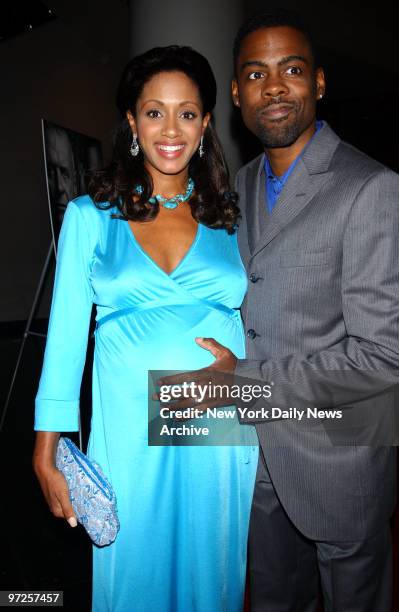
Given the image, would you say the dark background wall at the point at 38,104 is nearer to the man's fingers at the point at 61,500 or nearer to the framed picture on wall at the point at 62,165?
the framed picture on wall at the point at 62,165

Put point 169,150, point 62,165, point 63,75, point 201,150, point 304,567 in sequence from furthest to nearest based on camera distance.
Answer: point 63,75
point 62,165
point 201,150
point 304,567
point 169,150

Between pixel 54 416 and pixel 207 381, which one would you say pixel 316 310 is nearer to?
pixel 207 381

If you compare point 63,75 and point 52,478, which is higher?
point 63,75

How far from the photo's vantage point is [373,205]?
1.47 meters

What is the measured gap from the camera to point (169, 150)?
5.90ft

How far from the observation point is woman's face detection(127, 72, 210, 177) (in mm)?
1771

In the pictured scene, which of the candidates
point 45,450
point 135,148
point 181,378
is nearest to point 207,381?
point 181,378

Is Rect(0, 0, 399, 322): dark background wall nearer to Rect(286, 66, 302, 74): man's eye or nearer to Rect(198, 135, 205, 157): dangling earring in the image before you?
Rect(198, 135, 205, 157): dangling earring

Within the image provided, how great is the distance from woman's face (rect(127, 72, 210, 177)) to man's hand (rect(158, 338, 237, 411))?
0.63 m

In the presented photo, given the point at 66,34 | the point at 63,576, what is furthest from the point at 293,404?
the point at 66,34

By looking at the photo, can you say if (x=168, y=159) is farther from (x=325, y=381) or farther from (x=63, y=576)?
(x=63, y=576)

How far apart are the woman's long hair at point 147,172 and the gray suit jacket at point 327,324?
0.29 m

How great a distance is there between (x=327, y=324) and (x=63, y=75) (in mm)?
6907

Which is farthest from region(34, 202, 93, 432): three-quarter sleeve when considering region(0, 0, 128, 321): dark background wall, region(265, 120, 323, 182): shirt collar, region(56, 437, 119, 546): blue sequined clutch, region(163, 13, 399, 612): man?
region(0, 0, 128, 321): dark background wall
